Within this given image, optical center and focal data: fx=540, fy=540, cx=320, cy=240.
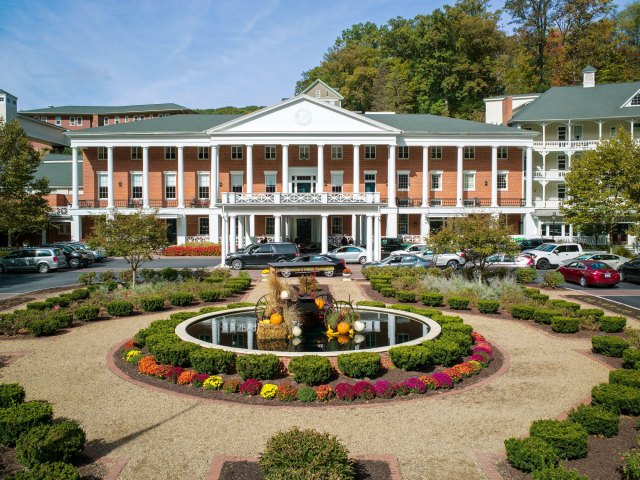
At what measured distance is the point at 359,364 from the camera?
11578 millimetres

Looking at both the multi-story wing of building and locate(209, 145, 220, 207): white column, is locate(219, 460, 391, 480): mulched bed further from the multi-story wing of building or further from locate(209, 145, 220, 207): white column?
the multi-story wing of building

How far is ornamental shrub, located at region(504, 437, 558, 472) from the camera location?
24.5 ft

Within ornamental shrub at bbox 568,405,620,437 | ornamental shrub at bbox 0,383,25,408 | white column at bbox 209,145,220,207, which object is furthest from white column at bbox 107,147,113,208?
ornamental shrub at bbox 568,405,620,437

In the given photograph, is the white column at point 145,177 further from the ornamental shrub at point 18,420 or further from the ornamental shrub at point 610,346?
the ornamental shrub at point 18,420

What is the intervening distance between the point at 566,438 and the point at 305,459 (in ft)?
13.0

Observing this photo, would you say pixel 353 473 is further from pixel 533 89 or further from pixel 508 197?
pixel 533 89

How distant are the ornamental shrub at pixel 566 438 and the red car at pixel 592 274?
73.1 feet

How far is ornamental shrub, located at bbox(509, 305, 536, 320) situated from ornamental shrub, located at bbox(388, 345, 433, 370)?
27.3ft

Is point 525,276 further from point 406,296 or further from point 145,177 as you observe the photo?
point 145,177

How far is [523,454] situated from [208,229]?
47312 mm

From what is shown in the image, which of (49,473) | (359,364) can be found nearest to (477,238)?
(359,364)

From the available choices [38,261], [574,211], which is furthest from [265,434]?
[574,211]

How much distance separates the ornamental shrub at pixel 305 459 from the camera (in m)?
6.75

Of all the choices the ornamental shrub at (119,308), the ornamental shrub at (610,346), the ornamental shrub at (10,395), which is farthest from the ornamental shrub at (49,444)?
the ornamental shrub at (610,346)
